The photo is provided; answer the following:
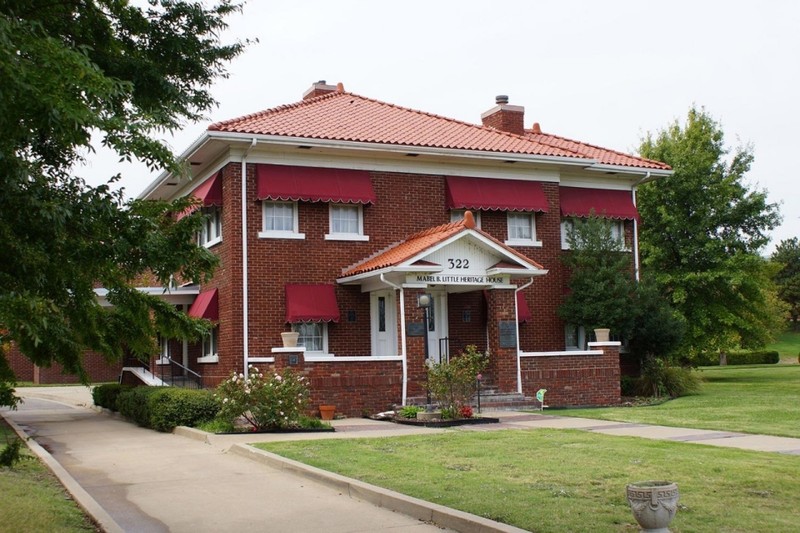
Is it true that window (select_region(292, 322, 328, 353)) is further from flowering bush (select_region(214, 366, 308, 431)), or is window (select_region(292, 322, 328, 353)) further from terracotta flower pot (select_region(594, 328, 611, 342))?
terracotta flower pot (select_region(594, 328, 611, 342))

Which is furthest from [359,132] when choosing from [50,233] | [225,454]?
[50,233]

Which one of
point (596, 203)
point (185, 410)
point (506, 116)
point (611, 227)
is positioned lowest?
point (185, 410)

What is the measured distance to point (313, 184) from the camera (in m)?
23.0

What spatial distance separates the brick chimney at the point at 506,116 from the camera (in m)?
29.2

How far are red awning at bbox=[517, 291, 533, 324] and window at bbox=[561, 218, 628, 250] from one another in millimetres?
2521

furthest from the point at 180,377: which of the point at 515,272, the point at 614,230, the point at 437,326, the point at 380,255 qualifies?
the point at 614,230

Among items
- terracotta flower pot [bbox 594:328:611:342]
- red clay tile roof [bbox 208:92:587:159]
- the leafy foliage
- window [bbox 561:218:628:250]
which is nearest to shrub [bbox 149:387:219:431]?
the leafy foliage

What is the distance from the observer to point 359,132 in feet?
Answer: 78.8

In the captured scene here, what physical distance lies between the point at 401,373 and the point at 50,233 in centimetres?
1573

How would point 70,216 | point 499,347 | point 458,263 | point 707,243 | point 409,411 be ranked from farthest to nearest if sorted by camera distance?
point 707,243 < point 499,347 < point 458,263 < point 409,411 < point 70,216

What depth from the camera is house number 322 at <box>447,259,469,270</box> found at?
22.2 m

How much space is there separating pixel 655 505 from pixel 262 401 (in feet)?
38.0

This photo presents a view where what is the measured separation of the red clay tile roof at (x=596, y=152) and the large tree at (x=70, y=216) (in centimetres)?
2066

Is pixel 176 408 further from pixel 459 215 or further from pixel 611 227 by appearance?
pixel 611 227
